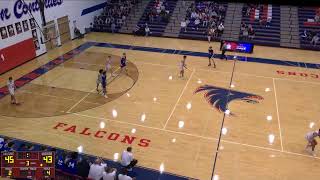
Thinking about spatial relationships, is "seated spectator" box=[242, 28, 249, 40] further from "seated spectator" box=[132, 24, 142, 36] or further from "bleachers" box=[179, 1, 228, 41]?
"seated spectator" box=[132, 24, 142, 36]

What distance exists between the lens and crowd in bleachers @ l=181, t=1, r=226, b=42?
2900 cm

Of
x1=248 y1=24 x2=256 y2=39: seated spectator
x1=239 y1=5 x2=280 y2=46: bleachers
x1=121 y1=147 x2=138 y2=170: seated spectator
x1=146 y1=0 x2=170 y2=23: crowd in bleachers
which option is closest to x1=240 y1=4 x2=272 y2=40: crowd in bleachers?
x1=248 y1=24 x2=256 y2=39: seated spectator

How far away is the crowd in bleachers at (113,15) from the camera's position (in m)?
32.1

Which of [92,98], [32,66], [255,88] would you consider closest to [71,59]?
[32,66]

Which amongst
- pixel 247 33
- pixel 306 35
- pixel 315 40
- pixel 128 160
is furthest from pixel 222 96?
pixel 306 35

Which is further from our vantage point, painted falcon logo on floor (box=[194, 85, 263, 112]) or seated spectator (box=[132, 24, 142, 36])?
seated spectator (box=[132, 24, 142, 36])

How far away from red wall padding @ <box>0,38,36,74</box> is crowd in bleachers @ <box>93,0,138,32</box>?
32.9 ft

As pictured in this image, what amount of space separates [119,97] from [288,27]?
66.0 ft

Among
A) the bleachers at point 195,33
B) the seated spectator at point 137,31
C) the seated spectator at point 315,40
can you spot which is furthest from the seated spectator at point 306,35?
the seated spectator at point 137,31

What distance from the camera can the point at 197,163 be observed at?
39.1 feet

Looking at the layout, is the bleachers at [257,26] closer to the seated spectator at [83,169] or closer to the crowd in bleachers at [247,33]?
the crowd in bleachers at [247,33]

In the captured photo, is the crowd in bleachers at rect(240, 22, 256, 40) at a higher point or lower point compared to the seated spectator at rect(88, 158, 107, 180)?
higher

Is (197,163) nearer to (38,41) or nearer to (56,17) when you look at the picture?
(38,41)

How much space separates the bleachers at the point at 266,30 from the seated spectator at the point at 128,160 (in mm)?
20617
